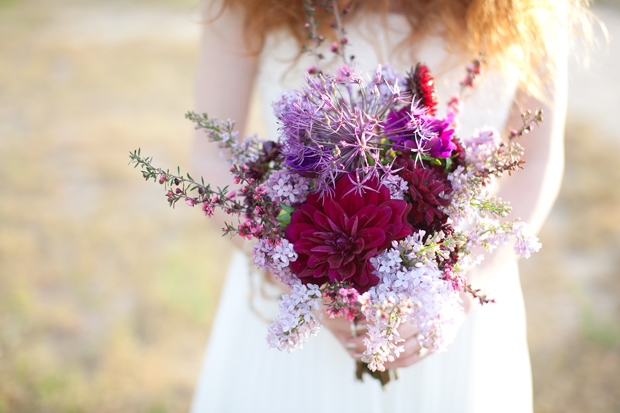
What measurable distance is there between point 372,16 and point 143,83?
5.84 metres

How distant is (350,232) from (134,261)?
3.13m

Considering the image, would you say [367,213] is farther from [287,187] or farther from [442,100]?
[442,100]

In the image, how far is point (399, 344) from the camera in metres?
1.08

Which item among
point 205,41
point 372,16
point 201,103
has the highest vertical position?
point 372,16

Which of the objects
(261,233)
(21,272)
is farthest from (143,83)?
(261,233)

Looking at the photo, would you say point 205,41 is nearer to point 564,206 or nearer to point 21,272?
point 21,272

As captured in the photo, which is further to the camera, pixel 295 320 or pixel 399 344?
pixel 399 344

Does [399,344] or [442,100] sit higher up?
[442,100]

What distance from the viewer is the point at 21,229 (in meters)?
3.70

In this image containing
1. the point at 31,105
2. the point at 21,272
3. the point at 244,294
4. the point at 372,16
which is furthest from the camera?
the point at 31,105

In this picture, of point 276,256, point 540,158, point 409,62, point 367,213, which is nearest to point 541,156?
point 540,158

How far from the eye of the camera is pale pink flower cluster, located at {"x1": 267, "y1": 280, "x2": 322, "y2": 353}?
678 millimetres

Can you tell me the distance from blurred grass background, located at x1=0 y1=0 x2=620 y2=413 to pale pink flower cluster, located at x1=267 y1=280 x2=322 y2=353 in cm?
134

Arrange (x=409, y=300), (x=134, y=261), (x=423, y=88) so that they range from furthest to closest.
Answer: (x=134, y=261)
(x=423, y=88)
(x=409, y=300)
